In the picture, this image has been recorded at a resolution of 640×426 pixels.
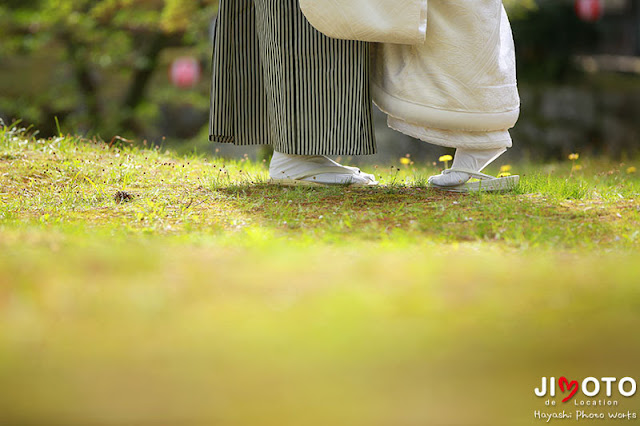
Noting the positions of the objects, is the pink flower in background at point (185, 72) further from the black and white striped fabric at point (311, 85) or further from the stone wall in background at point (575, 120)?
the black and white striped fabric at point (311, 85)

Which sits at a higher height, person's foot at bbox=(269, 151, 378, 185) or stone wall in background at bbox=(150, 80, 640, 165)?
person's foot at bbox=(269, 151, 378, 185)

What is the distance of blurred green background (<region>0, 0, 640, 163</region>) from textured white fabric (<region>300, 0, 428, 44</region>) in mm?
5260

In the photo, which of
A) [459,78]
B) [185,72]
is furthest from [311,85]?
[185,72]

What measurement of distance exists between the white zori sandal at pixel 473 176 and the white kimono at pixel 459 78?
0.08m

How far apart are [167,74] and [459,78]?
37.2 ft

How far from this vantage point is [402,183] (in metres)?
3.49

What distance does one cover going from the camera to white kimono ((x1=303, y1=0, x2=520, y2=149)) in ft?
9.71

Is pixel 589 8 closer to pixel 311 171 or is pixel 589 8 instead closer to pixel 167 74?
pixel 167 74

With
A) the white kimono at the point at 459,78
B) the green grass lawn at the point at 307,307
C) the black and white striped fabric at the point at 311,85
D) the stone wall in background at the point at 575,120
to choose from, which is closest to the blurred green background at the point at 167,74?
the stone wall in background at the point at 575,120

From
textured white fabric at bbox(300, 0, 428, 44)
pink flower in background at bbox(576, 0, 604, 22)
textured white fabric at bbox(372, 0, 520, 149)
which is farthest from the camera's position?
pink flower in background at bbox(576, 0, 604, 22)

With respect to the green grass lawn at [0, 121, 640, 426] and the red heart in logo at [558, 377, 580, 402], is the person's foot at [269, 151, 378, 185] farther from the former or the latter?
the red heart in logo at [558, 377, 580, 402]

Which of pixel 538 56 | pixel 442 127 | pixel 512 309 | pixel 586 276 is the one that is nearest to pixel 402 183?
pixel 442 127

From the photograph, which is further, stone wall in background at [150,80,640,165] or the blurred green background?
stone wall in background at [150,80,640,165]

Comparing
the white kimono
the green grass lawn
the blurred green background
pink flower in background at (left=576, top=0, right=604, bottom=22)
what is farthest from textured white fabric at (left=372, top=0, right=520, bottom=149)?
pink flower in background at (left=576, top=0, right=604, bottom=22)
